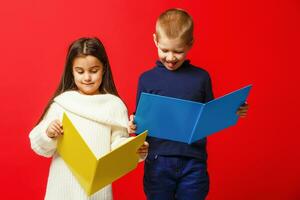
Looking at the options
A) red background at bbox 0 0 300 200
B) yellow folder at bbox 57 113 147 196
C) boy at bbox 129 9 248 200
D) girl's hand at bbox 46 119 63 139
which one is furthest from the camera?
red background at bbox 0 0 300 200

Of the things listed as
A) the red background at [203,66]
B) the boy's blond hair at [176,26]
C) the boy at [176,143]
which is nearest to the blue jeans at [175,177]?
the boy at [176,143]

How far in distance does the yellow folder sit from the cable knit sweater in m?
0.07

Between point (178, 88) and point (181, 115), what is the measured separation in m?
0.17

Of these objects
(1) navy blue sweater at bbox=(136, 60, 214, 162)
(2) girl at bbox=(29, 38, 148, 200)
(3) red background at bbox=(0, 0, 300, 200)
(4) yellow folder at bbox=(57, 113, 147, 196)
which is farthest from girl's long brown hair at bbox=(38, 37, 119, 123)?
(3) red background at bbox=(0, 0, 300, 200)

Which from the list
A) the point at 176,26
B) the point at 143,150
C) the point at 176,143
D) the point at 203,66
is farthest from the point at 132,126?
the point at 203,66

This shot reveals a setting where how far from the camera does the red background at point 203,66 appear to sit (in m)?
2.17

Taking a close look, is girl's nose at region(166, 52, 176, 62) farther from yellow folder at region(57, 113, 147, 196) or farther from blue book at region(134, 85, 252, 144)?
yellow folder at region(57, 113, 147, 196)

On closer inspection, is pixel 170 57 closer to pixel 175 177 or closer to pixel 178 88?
pixel 178 88

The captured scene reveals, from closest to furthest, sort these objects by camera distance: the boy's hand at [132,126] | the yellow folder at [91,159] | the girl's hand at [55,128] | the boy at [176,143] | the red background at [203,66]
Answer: the yellow folder at [91,159], the girl's hand at [55,128], the boy's hand at [132,126], the boy at [176,143], the red background at [203,66]

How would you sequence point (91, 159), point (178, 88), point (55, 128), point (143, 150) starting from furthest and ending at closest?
point (178, 88)
point (143, 150)
point (55, 128)
point (91, 159)

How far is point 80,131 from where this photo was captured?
1536 mm

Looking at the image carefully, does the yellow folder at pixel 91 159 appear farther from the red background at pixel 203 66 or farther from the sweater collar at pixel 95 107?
the red background at pixel 203 66

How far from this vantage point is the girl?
151 cm

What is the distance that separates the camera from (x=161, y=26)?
1.63m
